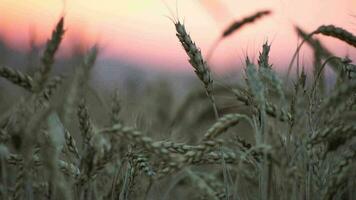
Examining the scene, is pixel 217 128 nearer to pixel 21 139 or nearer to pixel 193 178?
pixel 193 178

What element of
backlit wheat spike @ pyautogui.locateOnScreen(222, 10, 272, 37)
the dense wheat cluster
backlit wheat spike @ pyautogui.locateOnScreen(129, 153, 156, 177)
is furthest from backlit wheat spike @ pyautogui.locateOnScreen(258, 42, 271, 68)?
backlit wheat spike @ pyautogui.locateOnScreen(129, 153, 156, 177)

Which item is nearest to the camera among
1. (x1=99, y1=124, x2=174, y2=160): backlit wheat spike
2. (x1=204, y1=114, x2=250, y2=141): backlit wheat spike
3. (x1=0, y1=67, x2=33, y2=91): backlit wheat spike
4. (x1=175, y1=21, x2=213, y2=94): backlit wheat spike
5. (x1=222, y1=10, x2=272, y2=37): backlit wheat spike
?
(x1=99, y1=124, x2=174, y2=160): backlit wheat spike

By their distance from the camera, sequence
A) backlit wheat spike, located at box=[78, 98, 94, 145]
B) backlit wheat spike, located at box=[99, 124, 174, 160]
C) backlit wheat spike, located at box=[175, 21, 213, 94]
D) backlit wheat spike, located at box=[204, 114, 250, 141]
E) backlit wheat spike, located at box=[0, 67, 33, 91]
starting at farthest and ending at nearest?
backlit wheat spike, located at box=[175, 21, 213, 94], backlit wheat spike, located at box=[78, 98, 94, 145], backlit wheat spike, located at box=[0, 67, 33, 91], backlit wheat spike, located at box=[204, 114, 250, 141], backlit wheat spike, located at box=[99, 124, 174, 160]

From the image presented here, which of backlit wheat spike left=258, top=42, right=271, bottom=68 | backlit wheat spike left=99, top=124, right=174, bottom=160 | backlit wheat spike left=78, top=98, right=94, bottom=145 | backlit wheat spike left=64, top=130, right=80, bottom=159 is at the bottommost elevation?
backlit wheat spike left=99, top=124, right=174, bottom=160

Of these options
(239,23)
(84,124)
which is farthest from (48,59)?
(239,23)

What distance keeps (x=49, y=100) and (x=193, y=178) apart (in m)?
0.52

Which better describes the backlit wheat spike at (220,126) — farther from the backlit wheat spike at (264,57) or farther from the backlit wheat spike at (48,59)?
the backlit wheat spike at (264,57)

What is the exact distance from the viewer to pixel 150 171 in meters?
1.73

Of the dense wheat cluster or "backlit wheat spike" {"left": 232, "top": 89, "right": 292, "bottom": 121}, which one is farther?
"backlit wheat spike" {"left": 232, "top": 89, "right": 292, "bottom": 121}

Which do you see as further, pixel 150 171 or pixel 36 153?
pixel 36 153

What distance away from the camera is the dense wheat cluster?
134cm

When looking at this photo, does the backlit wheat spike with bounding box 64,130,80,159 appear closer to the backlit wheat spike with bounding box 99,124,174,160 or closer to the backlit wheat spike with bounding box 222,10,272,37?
the backlit wheat spike with bounding box 99,124,174,160

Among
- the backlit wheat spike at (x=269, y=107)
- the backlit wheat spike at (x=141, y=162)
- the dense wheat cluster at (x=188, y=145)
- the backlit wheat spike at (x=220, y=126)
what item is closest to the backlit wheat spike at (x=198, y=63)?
the dense wheat cluster at (x=188, y=145)

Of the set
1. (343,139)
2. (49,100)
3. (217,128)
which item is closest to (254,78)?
(217,128)
